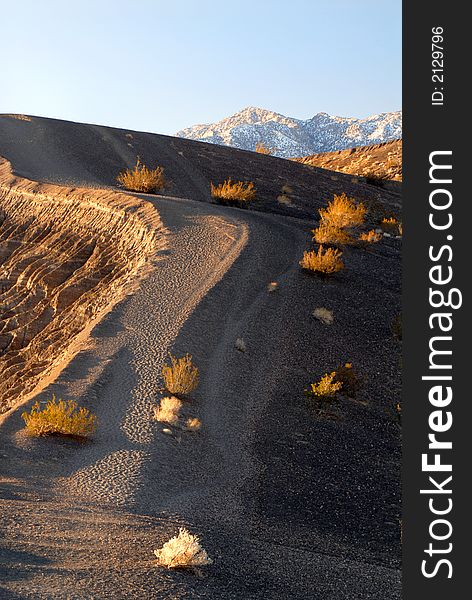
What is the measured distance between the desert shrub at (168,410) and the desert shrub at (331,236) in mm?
11197

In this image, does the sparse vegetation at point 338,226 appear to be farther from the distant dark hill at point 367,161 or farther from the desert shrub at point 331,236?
the distant dark hill at point 367,161

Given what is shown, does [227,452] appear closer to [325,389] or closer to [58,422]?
[58,422]

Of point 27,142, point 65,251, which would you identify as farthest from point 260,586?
point 27,142

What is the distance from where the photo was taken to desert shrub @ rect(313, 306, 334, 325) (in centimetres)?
1752

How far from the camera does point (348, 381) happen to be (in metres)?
14.9

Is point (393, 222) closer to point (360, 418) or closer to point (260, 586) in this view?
point (360, 418)

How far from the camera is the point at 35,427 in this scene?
35.1ft

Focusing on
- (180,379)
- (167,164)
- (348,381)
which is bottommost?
(180,379)

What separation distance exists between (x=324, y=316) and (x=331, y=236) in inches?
224

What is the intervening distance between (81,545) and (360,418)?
7751mm

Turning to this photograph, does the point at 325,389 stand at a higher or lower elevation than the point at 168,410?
higher

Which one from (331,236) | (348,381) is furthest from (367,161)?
(348,381)

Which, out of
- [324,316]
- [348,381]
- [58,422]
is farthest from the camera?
[324,316]

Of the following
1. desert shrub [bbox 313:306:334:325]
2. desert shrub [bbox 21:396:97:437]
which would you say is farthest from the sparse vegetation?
desert shrub [bbox 21:396:97:437]
